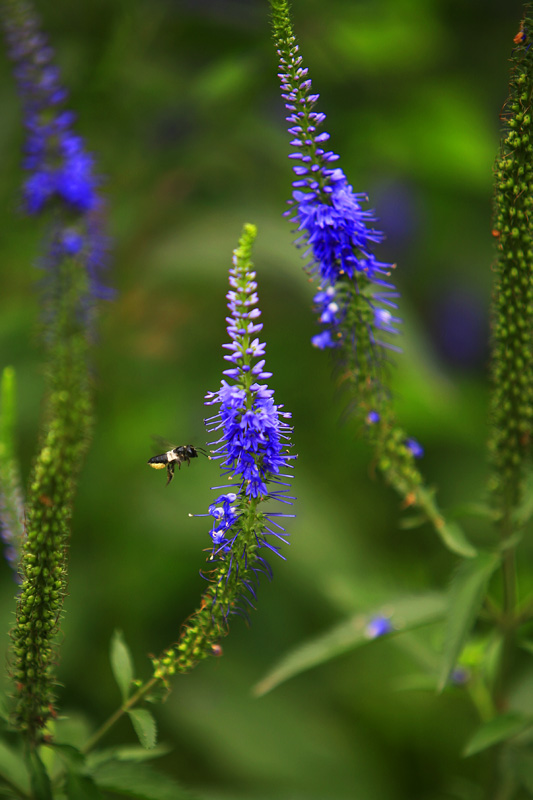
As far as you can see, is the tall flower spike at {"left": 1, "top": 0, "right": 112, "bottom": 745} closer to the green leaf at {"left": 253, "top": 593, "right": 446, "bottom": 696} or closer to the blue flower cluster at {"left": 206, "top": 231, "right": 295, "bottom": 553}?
the blue flower cluster at {"left": 206, "top": 231, "right": 295, "bottom": 553}

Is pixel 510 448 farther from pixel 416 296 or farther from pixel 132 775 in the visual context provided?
pixel 416 296

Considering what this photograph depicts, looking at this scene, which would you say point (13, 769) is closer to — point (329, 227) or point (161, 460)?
point (161, 460)

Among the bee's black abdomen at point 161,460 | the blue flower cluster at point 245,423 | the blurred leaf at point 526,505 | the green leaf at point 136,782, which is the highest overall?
the blue flower cluster at point 245,423

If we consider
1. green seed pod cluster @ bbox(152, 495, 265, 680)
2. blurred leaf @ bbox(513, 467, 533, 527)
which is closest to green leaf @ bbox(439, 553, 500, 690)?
blurred leaf @ bbox(513, 467, 533, 527)

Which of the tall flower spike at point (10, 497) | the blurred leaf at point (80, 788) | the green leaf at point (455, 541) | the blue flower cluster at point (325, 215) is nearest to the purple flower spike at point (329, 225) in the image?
the blue flower cluster at point (325, 215)

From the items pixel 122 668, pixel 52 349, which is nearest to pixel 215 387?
pixel 52 349

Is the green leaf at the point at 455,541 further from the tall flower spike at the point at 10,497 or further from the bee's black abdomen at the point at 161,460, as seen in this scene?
the tall flower spike at the point at 10,497
